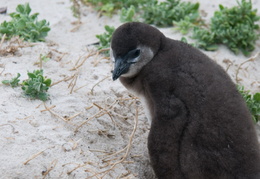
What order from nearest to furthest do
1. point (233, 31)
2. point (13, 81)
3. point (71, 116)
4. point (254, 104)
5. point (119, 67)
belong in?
point (119, 67)
point (71, 116)
point (13, 81)
point (254, 104)
point (233, 31)

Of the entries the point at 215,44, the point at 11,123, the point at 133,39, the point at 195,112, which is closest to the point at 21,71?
the point at 11,123

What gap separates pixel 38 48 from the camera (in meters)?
5.33

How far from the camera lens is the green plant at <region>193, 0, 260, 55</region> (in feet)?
18.9

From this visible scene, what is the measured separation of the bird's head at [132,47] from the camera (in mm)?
3953

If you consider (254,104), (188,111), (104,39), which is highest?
(188,111)

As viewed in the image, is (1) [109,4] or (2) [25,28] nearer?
(2) [25,28]

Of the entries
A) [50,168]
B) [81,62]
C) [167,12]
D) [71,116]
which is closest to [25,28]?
[81,62]

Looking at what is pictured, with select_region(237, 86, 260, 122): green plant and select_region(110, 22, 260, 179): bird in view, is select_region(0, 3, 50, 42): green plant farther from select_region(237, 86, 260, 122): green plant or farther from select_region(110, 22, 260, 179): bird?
select_region(237, 86, 260, 122): green plant

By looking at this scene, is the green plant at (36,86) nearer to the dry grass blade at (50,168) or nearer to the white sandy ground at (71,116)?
the white sandy ground at (71,116)

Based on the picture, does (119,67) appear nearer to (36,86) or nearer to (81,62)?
(36,86)

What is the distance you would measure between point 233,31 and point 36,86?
2.51m

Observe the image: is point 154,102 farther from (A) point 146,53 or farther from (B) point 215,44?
(B) point 215,44

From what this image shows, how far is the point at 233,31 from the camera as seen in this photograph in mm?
5727

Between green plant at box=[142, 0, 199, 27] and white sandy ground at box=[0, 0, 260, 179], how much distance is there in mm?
237
